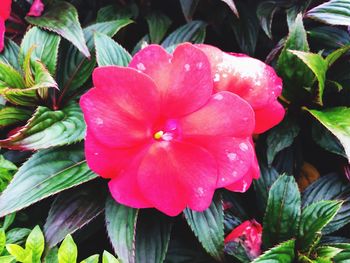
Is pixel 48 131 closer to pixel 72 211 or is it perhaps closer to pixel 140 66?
pixel 72 211

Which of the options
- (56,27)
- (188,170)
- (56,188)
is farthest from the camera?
(56,27)

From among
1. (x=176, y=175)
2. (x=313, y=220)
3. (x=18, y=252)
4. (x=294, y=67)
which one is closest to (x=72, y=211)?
(x=18, y=252)

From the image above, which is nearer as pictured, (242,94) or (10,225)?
(242,94)

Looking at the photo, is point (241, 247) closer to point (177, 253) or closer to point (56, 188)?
point (177, 253)

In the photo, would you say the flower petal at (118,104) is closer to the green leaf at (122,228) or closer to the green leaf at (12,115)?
the green leaf at (122,228)

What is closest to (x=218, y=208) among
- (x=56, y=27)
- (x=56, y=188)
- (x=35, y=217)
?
(x=56, y=188)

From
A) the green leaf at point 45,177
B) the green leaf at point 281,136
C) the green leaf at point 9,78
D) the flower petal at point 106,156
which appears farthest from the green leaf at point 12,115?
the green leaf at point 281,136

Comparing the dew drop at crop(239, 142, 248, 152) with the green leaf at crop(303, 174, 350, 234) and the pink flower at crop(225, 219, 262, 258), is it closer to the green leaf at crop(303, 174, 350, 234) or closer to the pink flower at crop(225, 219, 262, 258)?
the pink flower at crop(225, 219, 262, 258)
